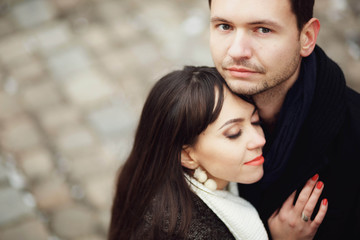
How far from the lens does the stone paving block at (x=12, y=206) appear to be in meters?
3.37

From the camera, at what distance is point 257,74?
1983 millimetres

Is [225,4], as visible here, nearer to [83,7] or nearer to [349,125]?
[349,125]

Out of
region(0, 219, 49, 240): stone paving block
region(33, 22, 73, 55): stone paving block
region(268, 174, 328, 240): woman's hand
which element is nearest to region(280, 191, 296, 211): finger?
region(268, 174, 328, 240): woman's hand

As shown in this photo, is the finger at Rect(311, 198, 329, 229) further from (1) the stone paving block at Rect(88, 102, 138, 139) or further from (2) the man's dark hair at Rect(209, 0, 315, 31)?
(1) the stone paving block at Rect(88, 102, 138, 139)

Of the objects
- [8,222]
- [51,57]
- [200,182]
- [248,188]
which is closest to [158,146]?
[200,182]

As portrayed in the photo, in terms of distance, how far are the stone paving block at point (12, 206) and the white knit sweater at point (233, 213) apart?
1960 millimetres

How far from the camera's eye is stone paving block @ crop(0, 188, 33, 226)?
133 inches

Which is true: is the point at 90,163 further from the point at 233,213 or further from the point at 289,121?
the point at 289,121

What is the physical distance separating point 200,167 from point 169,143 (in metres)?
0.25

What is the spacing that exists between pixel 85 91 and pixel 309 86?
291 centimetres

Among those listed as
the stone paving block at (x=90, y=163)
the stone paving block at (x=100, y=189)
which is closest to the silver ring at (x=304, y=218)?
the stone paving block at (x=100, y=189)

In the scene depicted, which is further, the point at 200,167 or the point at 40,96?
the point at 40,96

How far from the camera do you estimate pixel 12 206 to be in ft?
11.3

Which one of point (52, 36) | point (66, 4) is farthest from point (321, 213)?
point (66, 4)
